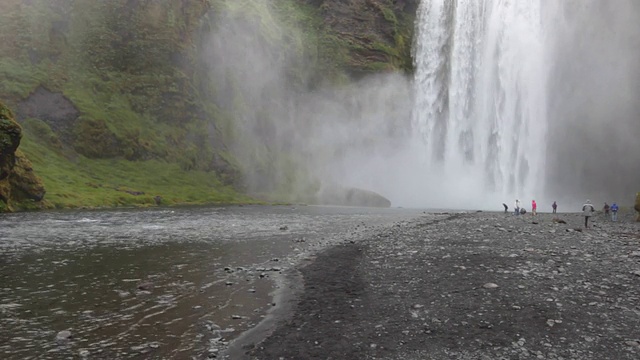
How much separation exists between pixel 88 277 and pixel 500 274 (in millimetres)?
14374

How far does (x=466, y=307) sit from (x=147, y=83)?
99.3 m

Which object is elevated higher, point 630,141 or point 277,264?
point 630,141

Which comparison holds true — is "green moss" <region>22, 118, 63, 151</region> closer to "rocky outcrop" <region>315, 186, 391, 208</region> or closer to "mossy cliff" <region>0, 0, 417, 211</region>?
"mossy cliff" <region>0, 0, 417, 211</region>

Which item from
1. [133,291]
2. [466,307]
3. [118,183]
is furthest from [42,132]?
[466,307]

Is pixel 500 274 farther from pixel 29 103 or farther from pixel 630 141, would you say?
pixel 29 103

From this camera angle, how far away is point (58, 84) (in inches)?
3359

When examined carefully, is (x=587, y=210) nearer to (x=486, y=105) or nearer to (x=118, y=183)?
(x=486, y=105)

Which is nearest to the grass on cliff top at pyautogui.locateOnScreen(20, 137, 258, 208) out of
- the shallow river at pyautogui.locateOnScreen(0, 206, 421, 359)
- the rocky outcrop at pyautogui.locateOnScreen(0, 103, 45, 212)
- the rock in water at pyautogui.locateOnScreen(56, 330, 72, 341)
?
the rocky outcrop at pyautogui.locateOnScreen(0, 103, 45, 212)

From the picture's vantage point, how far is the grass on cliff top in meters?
61.0

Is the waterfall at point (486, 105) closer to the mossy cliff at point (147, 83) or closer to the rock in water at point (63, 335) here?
the mossy cliff at point (147, 83)

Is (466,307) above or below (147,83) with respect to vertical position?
below

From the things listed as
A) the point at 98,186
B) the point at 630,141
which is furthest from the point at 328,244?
the point at 630,141

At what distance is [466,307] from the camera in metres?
11.4

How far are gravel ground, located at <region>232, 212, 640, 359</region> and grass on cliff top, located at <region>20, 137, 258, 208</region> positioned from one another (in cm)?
5177
